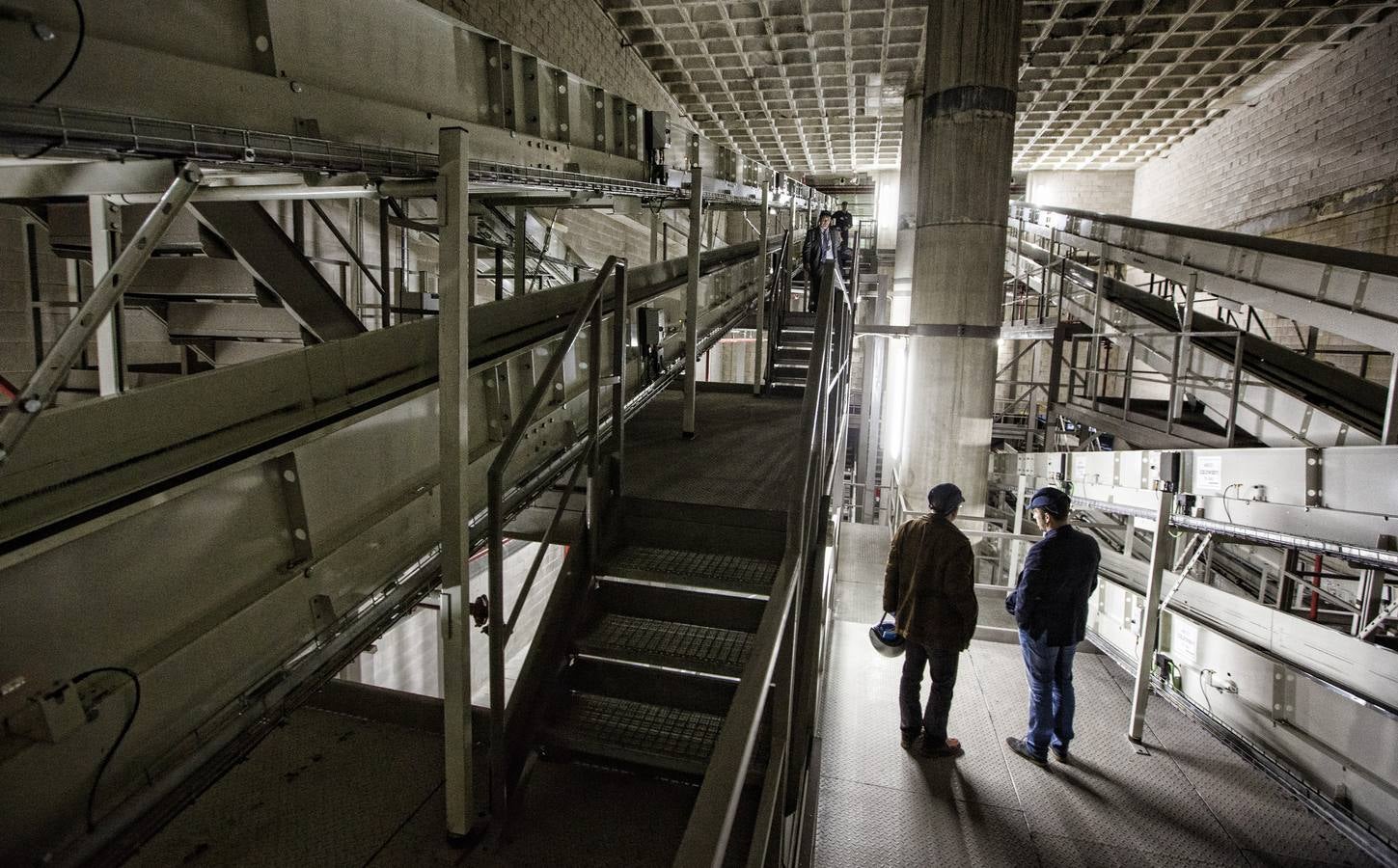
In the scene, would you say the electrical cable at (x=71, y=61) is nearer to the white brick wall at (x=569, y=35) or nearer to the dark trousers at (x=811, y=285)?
the white brick wall at (x=569, y=35)

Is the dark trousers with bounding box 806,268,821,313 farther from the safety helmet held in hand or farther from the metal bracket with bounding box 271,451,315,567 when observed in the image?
the metal bracket with bounding box 271,451,315,567

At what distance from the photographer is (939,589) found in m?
3.75

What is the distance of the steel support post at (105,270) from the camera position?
2.75 meters

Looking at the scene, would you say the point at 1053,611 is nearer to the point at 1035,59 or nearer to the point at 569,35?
the point at 569,35

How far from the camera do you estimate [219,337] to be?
4.01m

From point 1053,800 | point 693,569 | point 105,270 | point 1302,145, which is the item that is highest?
point 1302,145

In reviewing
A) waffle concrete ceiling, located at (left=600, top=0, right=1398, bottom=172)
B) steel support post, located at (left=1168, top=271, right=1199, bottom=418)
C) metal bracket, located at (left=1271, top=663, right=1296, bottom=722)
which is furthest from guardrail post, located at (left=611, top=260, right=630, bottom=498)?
waffle concrete ceiling, located at (left=600, top=0, right=1398, bottom=172)

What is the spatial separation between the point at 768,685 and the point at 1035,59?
15015 mm

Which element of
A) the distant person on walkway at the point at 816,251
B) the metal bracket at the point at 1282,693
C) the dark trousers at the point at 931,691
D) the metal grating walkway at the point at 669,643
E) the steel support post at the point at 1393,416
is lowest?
the dark trousers at the point at 931,691

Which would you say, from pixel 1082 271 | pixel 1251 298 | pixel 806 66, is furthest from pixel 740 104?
pixel 1251 298

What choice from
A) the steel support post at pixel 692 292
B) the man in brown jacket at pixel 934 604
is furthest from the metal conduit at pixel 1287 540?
the steel support post at pixel 692 292

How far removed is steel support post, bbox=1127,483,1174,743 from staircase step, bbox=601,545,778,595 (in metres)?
2.50

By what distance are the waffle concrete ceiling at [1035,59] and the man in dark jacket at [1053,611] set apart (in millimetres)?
10189

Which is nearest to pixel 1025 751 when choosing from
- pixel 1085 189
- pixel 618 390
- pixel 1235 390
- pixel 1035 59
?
pixel 618 390
